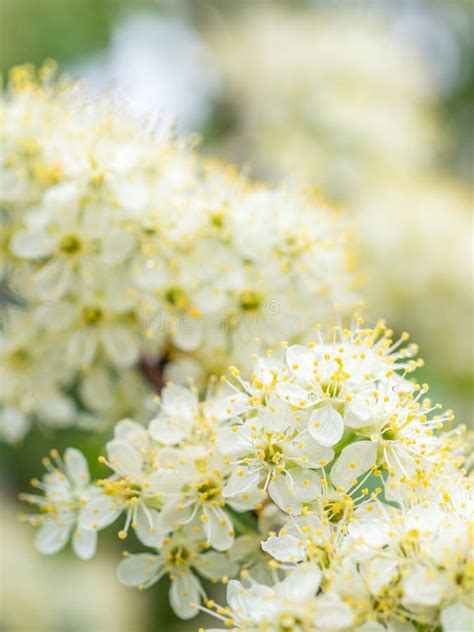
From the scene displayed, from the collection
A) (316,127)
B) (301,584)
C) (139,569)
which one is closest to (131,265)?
(139,569)

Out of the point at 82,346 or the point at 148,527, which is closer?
the point at 148,527

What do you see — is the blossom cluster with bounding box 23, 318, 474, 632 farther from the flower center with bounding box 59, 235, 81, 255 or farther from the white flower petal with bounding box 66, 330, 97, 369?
the flower center with bounding box 59, 235, 81, 255

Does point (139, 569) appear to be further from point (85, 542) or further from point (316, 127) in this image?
point (316, 127)

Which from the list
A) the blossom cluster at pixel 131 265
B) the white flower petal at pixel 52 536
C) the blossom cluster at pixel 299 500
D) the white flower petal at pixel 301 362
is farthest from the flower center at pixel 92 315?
the white flower petal at pixel 301 362

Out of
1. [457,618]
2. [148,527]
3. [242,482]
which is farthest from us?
[148,527]

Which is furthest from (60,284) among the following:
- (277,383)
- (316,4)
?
(316,4)

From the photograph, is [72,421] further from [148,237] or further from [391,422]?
[391,422]
